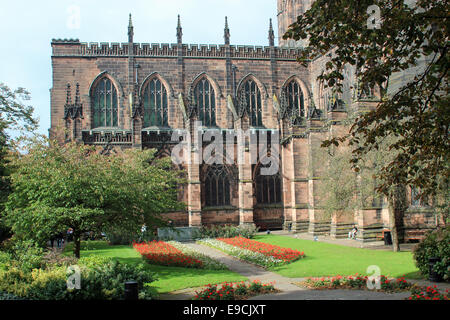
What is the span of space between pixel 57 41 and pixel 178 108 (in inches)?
466

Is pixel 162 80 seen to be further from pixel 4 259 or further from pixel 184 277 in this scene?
pixel 4 259

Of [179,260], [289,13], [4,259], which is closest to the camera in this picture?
[4,259]

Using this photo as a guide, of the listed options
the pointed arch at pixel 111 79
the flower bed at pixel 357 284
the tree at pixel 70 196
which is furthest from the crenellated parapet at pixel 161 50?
the flower bed at pixel 357 284

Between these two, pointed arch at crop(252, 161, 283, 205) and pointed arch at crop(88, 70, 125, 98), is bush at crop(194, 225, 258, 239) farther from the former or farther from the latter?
pointed arch at crop(88, 70, 125, 98)

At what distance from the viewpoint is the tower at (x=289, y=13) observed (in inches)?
1822

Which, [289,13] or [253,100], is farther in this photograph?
[289,13]

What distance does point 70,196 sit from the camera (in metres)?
15.3

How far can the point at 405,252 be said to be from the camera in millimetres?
21938

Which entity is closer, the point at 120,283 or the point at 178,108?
the point at 120,283

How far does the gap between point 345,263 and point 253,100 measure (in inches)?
1000

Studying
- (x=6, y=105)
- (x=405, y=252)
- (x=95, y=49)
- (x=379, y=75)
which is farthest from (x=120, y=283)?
(x=95, y=49)

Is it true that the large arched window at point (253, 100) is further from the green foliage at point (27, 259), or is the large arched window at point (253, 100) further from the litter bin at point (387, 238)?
the green foliage at point (27, 259)

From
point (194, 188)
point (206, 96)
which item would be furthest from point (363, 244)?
point (206, 96)
